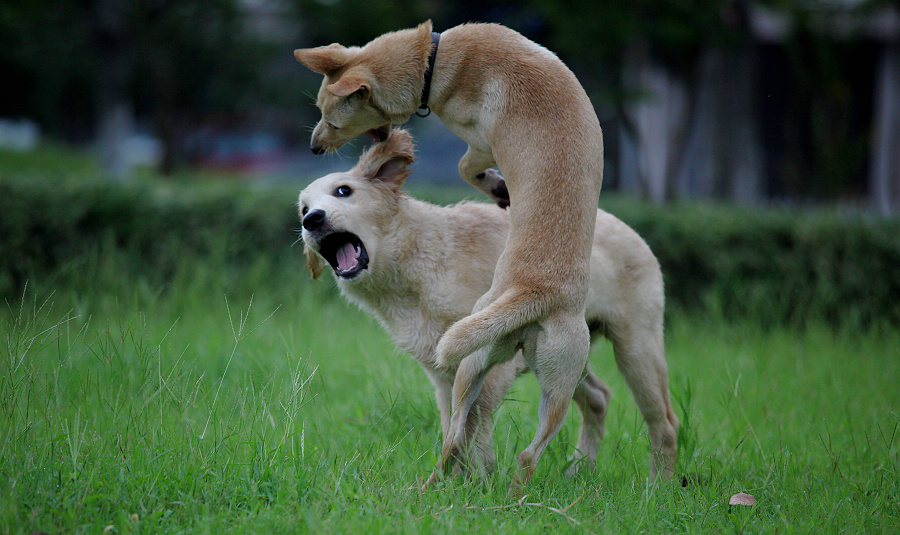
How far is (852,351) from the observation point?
7.32 metres

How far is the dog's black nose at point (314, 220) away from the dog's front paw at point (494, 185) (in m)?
0.89

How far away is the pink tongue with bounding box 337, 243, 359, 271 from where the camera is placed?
406 cm

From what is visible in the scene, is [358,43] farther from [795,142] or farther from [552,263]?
[552,263]

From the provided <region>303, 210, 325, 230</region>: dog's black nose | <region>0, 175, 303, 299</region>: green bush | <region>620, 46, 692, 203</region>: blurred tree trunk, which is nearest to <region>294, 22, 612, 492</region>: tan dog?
<region>303, 210, 325, 230</region>: dog's black nose

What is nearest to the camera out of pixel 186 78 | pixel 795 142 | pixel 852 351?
pixel 852 351

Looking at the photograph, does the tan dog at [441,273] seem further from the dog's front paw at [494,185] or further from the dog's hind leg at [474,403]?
the dog's front paw at [494,185]

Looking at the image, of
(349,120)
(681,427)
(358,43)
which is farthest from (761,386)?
(358,43)

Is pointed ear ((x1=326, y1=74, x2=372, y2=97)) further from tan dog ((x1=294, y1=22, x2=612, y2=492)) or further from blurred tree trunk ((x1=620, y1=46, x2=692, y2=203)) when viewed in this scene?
blurred tree trunk ((x1=620, y1=46, x2=692, y2=203))

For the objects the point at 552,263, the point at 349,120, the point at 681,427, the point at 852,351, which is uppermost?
the point at 349,120

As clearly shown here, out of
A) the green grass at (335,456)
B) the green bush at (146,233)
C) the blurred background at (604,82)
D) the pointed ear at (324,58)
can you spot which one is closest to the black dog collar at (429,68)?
the pointed ear at (324,58)

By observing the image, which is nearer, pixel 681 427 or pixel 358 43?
pixel 681 427

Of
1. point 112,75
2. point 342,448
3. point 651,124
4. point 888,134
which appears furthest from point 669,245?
point 112,75

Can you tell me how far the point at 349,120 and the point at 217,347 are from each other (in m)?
3.00

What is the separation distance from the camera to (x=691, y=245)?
845cm
